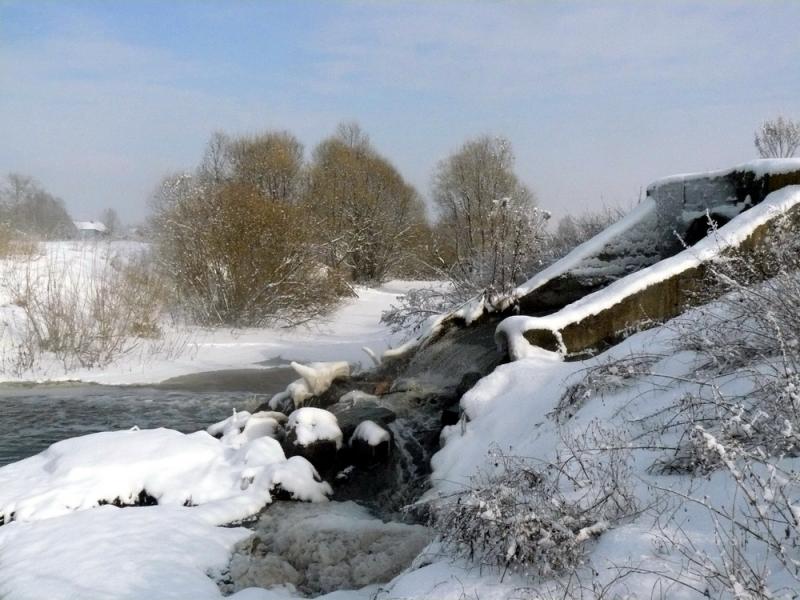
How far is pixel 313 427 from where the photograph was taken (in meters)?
7.36

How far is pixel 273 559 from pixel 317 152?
3261 cm

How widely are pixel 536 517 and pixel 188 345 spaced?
15633mm

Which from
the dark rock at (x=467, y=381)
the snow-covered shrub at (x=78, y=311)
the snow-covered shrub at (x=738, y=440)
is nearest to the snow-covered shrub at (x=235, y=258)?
the snow-covered shrub at (x=78, y=311)

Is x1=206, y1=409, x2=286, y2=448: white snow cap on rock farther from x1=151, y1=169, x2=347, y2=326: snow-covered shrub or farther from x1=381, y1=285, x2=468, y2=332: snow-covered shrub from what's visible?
x1=151, y1=169, x2=347, y2=326: snow-covered shrub

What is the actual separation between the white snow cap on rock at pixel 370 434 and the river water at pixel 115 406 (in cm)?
356

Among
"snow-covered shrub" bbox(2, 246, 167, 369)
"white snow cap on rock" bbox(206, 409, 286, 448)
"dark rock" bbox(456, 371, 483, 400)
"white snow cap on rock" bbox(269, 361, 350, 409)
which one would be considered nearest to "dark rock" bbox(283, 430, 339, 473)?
"white snow cap on rock" bbox(206, 409, 286, 448)

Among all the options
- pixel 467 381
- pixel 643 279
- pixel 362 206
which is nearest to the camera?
pixel 643 279

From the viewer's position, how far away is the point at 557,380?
6.28 meters

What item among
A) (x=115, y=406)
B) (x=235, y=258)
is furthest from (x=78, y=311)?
(x=235, y=258)

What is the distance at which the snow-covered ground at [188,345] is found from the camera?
1473cm

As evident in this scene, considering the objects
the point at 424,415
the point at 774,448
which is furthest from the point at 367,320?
the point at 774,448

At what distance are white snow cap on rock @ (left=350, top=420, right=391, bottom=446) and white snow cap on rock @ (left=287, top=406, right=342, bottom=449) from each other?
0.21m

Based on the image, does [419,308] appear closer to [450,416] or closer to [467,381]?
[467,381]

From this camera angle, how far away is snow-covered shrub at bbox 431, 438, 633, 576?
2.96 metres
